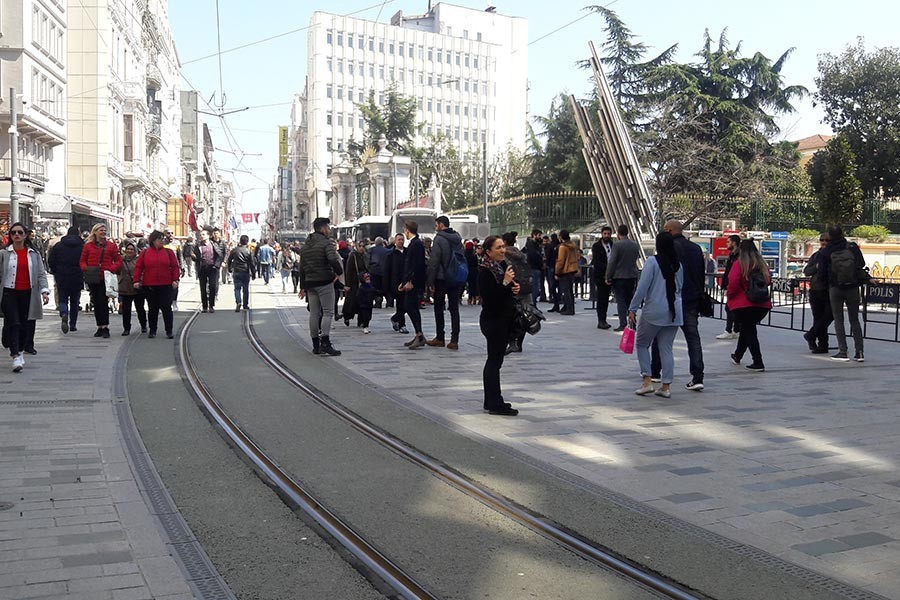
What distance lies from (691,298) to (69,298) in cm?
1066

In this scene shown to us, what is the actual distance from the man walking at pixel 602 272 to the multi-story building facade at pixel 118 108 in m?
34.0

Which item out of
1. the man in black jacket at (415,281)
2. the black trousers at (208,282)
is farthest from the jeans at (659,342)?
the black trousers at (208,282)

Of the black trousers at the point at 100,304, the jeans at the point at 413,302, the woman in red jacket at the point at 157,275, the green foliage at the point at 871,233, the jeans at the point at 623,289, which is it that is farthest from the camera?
the green foliage at the point at 871,233

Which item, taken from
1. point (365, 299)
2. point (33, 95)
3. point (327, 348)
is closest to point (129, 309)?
point (365, 299)

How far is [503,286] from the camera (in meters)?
8.63

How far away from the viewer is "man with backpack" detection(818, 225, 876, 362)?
12562mm

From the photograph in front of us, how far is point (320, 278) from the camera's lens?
1305 cm

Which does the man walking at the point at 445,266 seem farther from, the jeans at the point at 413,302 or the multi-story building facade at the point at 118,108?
the multi-story building facade at the point at 118,108

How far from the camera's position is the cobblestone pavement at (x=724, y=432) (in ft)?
17.5

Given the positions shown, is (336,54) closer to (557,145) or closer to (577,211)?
(557,145)

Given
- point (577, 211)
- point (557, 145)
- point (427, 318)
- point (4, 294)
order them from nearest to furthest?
point (4, 294)
point (427, 318)
point (577, 211)
point (557, 145)

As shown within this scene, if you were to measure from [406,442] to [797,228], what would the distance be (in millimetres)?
32863

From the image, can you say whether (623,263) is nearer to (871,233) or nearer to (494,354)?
(494,354)

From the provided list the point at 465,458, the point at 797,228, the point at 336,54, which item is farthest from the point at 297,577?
the point at 336,54
